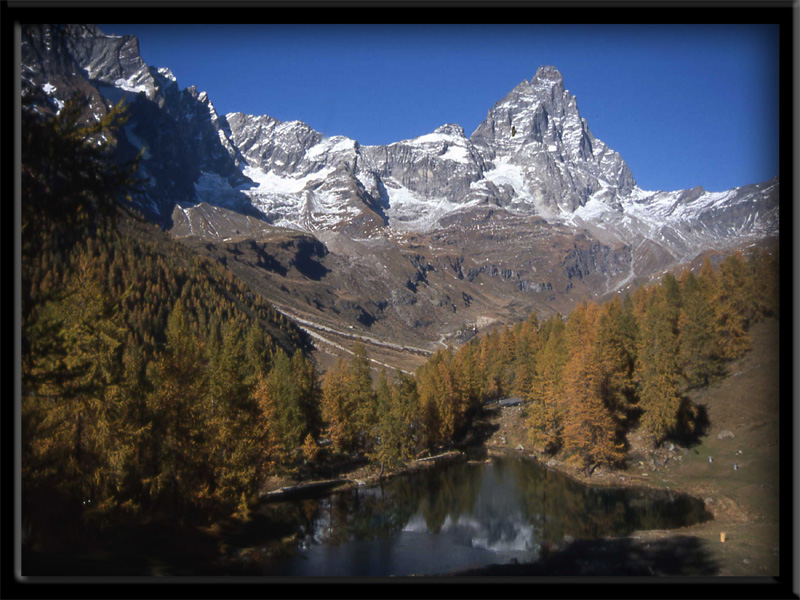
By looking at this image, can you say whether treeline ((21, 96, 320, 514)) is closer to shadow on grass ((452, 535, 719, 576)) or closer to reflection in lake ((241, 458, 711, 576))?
reflection in lake ((241, 458, 711, 576))

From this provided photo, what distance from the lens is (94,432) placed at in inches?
495

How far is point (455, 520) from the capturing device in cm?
2236

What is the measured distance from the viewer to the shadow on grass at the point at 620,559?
41.3ft

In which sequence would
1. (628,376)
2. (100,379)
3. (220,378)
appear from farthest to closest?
(628,376) → (220,378) → (100,379)

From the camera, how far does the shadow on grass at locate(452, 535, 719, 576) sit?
1258 cm

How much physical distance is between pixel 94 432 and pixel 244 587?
8471mm

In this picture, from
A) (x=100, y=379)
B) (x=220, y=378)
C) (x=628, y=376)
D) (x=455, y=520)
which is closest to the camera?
(x=100, y=379)

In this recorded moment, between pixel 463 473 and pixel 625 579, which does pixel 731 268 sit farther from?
pixel 625 579

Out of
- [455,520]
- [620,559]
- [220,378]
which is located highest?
[220,378]

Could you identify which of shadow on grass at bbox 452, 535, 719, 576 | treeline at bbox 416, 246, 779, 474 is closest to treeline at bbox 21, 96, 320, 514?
shadow on grass at bbox 452, 535, 719, 576

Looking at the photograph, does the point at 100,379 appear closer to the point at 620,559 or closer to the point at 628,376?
the point at 620,559

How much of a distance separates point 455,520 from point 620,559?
8813mm

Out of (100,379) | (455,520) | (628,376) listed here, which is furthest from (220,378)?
(628,376)

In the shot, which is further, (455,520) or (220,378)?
(455,520)
